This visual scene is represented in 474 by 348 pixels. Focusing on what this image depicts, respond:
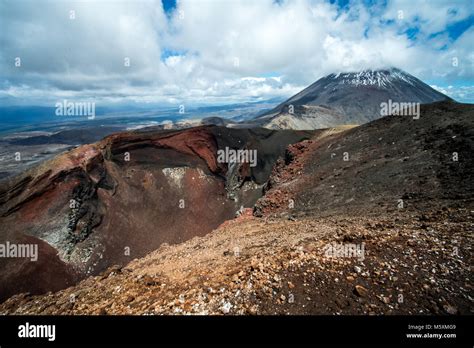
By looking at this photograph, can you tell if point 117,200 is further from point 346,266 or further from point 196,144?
point 346,266

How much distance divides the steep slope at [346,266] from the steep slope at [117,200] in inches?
262

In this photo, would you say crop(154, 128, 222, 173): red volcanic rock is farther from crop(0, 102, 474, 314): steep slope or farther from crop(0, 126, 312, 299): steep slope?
crop(0, 102, 474, 314): steep slope

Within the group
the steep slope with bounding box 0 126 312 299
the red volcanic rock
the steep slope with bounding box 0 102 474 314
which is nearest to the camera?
the steep slope with bounding box 0 102 474 314

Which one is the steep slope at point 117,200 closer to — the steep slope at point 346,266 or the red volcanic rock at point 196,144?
the red volcanic rock at point 196,144

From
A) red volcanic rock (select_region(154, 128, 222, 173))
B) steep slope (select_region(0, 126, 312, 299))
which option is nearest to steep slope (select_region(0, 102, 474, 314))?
steep slope (select_region(0, 126, 312, 299))

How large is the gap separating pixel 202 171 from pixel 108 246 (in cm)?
1130

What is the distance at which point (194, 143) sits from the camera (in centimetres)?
2703

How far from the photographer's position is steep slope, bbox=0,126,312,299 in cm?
1535

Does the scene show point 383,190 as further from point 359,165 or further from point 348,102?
point 348,102

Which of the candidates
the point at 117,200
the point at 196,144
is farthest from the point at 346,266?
the point at 196,144

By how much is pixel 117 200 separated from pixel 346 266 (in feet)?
60.7

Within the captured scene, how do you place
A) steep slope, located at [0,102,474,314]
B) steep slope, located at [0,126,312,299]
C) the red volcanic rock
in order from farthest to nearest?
the red volcanic rock < steep slope, located at [0,126,312,299] < steep slope, located at [0,102,474,314]

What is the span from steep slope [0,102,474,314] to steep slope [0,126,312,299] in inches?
262
